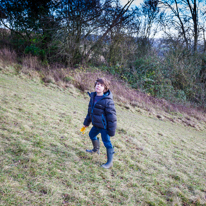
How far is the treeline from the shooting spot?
1314 cm

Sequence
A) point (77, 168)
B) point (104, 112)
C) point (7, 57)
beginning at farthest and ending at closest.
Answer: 1. point (7, 57)
2. point (104, 112)
3. point (77, 168)

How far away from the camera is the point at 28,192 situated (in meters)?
2.10

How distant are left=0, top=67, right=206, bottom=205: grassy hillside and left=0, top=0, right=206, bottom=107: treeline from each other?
9.32m

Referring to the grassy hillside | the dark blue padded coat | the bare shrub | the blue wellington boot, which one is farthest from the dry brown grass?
the dark blue padded coat

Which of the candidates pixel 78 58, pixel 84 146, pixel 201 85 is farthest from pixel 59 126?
pixel 201 85

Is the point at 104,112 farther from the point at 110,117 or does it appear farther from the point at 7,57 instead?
the point at 7,57

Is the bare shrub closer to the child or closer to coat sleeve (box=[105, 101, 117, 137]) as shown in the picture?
the child

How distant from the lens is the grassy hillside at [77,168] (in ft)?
7.38

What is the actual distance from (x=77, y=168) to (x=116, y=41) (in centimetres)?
1405

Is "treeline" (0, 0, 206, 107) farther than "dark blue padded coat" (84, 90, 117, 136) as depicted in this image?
Yes

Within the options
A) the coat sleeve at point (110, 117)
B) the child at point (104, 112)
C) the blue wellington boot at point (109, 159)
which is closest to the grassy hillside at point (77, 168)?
the blue wellington boot at point (109, 159)

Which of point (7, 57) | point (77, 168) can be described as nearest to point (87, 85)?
point (7, 57)

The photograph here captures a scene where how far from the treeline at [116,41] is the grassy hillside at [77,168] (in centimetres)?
932

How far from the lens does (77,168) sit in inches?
115
